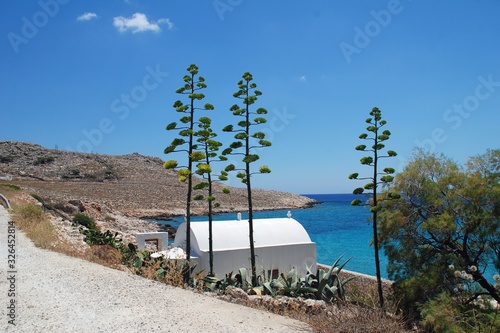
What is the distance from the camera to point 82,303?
19.8 feet

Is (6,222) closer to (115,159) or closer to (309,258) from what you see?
(309,258)

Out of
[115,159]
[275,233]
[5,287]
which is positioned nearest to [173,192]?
[115,159]

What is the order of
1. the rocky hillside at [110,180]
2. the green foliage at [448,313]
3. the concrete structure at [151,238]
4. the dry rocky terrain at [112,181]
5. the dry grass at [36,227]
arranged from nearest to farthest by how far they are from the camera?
the green foliage at [448,313]
the dry grass at [36,227]
the concrete structure at [151,238]
the dry rocky terrain at [112,181]
the rocky hillside at [110,180]

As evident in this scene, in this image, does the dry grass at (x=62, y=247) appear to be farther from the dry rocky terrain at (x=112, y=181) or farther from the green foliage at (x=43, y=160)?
the green foliage at (x=43, y=160)

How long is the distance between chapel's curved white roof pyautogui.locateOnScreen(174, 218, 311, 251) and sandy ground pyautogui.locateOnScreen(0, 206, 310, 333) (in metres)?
8.70

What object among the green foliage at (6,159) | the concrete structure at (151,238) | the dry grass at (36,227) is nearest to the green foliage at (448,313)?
the dry grass at (36,227)

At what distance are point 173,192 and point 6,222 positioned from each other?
60717mm

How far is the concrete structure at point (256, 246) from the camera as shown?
1641 cm

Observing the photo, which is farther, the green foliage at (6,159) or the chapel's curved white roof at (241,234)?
the green foliage at (6,159)

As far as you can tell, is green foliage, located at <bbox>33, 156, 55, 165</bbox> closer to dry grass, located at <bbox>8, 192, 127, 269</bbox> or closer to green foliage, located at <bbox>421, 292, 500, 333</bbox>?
dry grass, located at <bbox>8, 192, 127, 269</bbox>

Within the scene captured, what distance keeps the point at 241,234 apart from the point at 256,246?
33.5 inches

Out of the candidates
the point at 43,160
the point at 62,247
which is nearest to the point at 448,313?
the point at 62,247

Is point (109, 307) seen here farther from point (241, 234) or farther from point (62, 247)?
point (241, 234)

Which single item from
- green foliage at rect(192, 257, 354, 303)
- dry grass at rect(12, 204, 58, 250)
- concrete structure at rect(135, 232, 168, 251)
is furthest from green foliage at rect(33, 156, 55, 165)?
green foliage at rect(192, 257, 354, 303)
